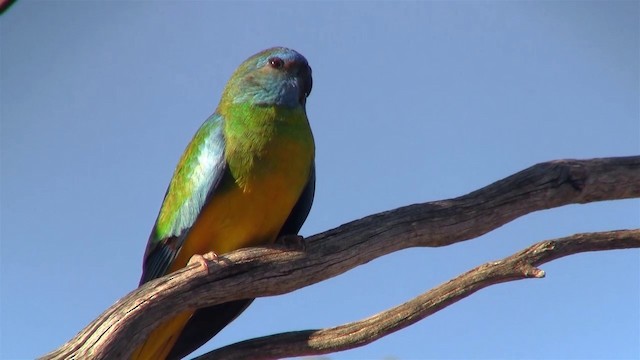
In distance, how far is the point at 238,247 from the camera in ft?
15.0

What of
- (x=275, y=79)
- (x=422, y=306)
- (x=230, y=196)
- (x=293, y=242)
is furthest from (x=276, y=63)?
(x=422, y=306)

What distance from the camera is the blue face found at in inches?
194

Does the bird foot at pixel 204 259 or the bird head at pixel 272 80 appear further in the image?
the bird head at pixel 272 80

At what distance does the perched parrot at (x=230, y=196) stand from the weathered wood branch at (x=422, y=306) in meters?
0.67

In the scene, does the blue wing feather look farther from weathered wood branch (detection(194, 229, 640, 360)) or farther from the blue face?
weathered wood branch (detection(194, 229, 640, 360))

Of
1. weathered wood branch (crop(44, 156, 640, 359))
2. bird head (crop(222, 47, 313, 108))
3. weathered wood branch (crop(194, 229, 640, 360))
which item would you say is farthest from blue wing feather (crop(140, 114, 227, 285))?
weathered wood branch (crop(194, 229, 640, 360))

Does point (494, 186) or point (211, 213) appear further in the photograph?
point (211, 213)

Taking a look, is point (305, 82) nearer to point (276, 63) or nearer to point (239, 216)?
point (276, 63)

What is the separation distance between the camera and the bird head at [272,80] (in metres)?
4.92

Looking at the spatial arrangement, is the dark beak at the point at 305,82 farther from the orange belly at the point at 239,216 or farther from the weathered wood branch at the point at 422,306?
Answer: the weathered wood branch at the point at 422,306

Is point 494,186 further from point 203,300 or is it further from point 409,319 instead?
point 203,300

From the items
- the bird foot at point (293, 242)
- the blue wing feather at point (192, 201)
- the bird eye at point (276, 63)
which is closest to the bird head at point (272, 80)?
the bird eye at point (276, 63)

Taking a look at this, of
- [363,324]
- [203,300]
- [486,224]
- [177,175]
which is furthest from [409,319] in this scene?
[177,175]

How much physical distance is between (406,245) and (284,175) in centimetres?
93
